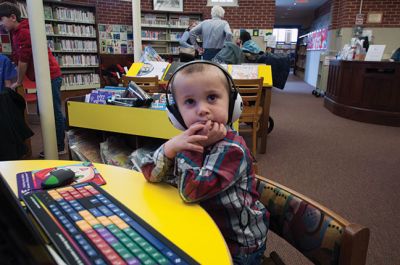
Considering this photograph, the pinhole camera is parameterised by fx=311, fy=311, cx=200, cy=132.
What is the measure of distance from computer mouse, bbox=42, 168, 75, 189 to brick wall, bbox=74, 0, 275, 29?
7.03 m

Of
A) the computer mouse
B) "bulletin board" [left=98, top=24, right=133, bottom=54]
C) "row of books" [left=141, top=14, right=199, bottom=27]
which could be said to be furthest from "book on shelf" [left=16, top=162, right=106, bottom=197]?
"row of books" [left=141, top=14, right=199, bottom=27]

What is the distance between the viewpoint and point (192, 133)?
2.60 ft

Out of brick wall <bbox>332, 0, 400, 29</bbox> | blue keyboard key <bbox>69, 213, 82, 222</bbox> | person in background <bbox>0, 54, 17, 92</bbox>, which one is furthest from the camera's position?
brick wall <bbox>332, 0, 400, 29</bbox>

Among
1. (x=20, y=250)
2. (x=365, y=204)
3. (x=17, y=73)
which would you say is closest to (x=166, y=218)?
(x=20, y=250)

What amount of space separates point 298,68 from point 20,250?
1594cm

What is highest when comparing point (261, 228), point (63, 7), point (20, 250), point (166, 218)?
point (63, 7)

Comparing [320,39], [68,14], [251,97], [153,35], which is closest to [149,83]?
[251,97]

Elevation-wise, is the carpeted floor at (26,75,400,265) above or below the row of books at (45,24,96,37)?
below

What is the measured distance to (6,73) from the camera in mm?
2959

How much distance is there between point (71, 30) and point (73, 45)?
1.03 feet

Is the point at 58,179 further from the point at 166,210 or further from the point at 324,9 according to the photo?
the point at 324,9

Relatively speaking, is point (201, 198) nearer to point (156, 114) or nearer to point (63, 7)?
point (156, 114)

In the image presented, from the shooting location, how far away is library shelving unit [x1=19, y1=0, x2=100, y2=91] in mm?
6488

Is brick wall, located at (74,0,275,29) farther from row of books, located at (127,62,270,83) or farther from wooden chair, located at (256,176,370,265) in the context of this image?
wooden chair, located at (256,176,370,265)
